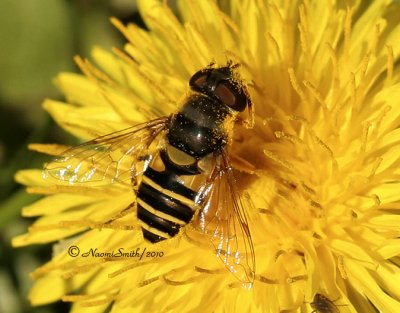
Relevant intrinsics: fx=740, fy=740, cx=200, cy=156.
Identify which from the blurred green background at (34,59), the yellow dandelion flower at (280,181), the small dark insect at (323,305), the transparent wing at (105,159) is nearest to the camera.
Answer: the small dark insect at (323,305)

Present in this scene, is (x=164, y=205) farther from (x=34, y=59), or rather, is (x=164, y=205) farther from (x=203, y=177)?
(x=34, y=59)

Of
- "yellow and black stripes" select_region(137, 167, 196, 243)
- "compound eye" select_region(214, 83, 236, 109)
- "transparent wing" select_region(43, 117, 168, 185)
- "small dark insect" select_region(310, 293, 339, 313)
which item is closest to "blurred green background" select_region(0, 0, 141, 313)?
"transparent wing" select_region(43, 117, 168, 185)

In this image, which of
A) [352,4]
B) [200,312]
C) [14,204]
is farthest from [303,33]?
[14,204]

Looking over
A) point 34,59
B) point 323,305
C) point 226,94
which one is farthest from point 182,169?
point 34,59

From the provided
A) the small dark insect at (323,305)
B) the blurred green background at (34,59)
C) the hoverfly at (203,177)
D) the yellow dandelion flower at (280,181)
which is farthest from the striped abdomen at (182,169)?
the blurred green background at (34,59)

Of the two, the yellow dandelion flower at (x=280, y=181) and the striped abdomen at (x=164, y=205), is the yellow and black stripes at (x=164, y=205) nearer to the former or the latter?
the striped abdomen at (x=164, y=205)

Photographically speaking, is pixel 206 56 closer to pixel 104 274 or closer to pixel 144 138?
pixel 144 138
